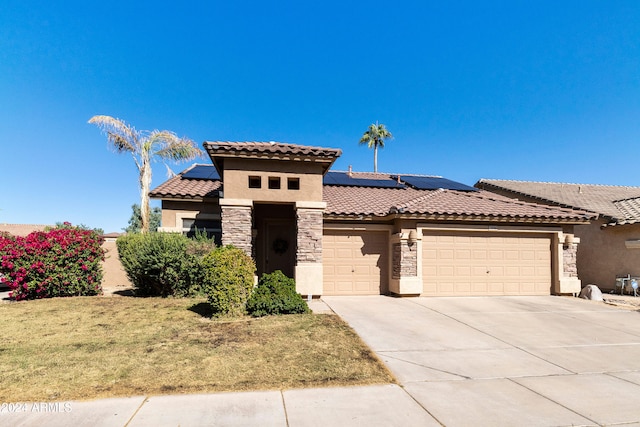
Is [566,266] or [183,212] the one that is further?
[183,212]

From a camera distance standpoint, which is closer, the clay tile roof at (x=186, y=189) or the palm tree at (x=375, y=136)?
the clay tile roof at (x=186, y=189)

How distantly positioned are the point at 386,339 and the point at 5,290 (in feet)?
66.5

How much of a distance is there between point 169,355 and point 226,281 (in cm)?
283

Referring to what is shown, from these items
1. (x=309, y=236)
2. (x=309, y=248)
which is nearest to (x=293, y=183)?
(x=309, y=236)

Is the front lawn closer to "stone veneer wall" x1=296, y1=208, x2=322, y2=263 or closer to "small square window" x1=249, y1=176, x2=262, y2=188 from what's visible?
"stone veneer wall" x1=296, y1=208, x2=322, y2=263

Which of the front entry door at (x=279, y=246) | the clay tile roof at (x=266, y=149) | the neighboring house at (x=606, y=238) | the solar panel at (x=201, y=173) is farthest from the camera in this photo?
the solar panel at (x=201, y=173)

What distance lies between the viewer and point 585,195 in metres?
19.0

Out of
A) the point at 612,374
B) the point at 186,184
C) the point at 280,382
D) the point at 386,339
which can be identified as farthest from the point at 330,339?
the point at 186,184

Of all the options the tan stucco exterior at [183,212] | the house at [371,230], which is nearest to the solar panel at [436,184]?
the house at [371,230]

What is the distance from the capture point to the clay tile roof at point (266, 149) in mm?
10914

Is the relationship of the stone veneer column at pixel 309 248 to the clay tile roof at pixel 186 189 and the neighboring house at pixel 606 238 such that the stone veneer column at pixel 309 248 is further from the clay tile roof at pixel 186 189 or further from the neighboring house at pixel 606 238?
the neighboring house at pixel 606 238

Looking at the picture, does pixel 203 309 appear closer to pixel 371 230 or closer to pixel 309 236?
pixel 309 236

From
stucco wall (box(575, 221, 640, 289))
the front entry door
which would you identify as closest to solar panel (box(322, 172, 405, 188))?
the front entry door

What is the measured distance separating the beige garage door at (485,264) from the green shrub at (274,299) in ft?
18.0
